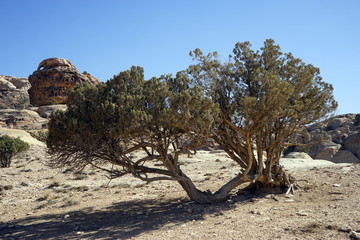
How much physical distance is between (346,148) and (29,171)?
41086mm

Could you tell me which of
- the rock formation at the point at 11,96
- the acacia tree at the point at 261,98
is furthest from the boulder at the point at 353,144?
the rock formation at the point at 11,96

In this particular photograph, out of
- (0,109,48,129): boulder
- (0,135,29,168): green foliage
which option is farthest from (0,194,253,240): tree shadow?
(0,109,48,129): boulder

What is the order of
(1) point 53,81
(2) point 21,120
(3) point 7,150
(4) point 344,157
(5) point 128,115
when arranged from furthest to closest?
(1) point 53,81, (2) point 21,120, (4) point 344,157, (3) point 7,150, (5) point 128,115

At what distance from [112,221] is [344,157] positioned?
39305mm

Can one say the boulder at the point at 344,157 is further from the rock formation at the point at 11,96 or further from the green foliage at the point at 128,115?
the rock formation at the point at 11,96

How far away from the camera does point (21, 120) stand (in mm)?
59250

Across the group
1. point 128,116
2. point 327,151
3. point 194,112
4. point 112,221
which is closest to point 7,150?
point 112,221

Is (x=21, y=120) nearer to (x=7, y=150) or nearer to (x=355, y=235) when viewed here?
(x=7, y=150)

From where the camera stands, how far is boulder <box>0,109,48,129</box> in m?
57.0

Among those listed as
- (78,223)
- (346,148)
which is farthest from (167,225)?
(346,148)

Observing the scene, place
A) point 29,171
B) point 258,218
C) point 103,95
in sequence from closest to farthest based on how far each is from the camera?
1. point 258,218
2. point 103,95
3. point 29,171

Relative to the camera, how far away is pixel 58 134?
10508mm

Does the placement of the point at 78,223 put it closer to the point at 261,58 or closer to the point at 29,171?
the point at 261,58

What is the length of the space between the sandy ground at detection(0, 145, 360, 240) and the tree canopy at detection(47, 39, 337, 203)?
56.0 inches
